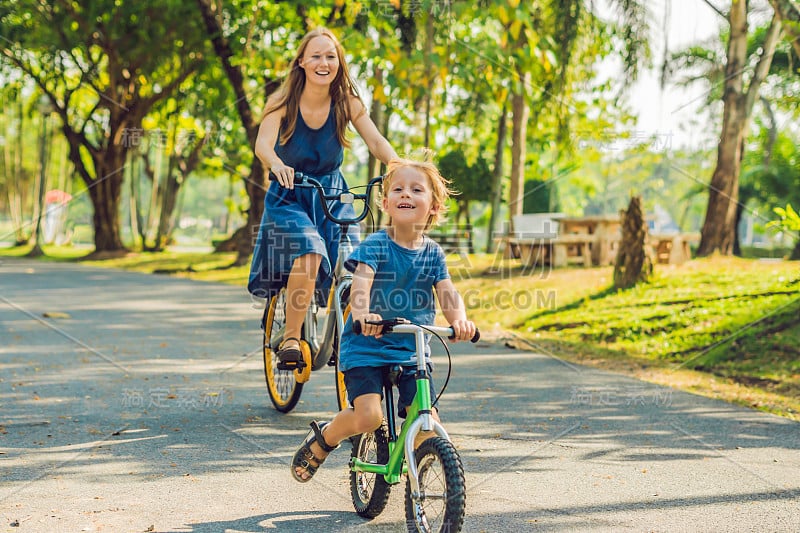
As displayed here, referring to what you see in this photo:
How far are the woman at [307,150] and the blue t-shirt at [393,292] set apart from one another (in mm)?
1386

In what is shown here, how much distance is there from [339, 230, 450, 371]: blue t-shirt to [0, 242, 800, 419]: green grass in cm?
373

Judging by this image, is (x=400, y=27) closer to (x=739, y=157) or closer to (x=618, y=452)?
(x=739, y=157)

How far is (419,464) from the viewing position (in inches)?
133

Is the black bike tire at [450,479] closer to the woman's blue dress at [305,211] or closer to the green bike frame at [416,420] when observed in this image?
the green bike frame at [416,420]

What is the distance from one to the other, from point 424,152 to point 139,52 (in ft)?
70.2

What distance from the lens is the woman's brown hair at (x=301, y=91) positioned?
202 inches

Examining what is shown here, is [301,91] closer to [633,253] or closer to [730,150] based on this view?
[633,253]

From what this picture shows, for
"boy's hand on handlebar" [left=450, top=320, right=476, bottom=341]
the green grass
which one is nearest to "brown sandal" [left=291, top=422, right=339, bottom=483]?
"boy's hand on handlebar" [left=450, top=320, right=476, bottom=341]

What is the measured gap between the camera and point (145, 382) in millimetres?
6805

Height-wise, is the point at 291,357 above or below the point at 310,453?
above

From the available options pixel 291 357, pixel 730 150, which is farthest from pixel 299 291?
pixel 730 150

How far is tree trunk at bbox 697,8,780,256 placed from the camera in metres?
14.5

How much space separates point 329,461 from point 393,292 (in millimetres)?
1428

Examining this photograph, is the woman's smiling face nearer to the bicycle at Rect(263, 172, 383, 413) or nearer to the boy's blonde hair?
the bicycle at Rect(263, 172, 383, 413)
